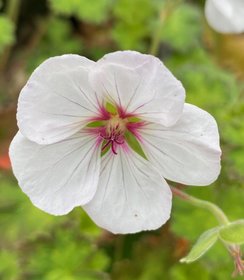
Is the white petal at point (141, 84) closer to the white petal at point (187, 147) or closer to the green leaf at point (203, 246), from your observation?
the white petal at point (187, 147)

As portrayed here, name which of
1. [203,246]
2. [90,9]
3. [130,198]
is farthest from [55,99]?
[90,9]

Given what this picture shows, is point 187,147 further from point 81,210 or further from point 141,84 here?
point 81,210

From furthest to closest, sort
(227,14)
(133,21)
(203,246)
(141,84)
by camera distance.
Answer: (133,21)
(227,14)
(203,246)
(141,84)

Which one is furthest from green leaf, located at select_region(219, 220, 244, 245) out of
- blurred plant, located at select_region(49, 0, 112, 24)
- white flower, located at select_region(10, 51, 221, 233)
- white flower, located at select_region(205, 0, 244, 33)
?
blurred plant, located at select_region(49, 0, 112, 24)

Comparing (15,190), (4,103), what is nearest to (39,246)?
(15,190)

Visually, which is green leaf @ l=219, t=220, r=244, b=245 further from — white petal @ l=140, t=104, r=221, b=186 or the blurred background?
the blurred background

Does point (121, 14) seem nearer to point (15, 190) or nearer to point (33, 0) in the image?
point (33, 0)
